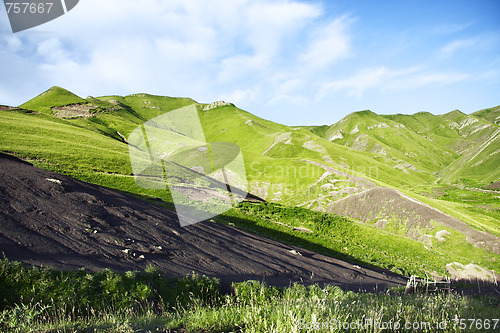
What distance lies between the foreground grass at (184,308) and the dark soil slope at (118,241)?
186 centimetres

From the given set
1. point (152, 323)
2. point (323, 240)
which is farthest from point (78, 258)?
point (323, 240)

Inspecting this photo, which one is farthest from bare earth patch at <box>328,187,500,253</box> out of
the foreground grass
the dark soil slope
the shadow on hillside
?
the foreground grass

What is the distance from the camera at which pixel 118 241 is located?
16.4 m

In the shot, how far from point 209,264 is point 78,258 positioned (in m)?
8.14

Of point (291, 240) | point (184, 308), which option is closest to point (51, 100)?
point (291, 240)

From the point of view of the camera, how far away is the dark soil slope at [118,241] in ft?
44.6

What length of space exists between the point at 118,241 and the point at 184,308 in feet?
25.4

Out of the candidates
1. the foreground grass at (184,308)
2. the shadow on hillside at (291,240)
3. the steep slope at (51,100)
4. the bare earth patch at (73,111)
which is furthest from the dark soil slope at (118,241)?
the steep slope at (51,100)

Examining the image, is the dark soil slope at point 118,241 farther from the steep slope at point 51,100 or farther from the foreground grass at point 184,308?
the steep slope at point 51,100

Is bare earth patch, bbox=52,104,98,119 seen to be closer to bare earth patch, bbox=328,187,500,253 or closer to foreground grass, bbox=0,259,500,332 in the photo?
bare earth patch, bbox=328,187,500,253

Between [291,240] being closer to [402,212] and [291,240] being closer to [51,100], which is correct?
[402,212]

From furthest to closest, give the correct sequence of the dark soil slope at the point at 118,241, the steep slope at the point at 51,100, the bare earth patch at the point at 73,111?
the steep slope at the point at 51,100 < the bare earth patch at the point at 73,111 < the dark soil slope at the point at 118,241

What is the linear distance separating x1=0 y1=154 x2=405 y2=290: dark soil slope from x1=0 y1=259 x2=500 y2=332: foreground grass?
1862 millimetres

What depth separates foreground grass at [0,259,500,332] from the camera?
610cm
